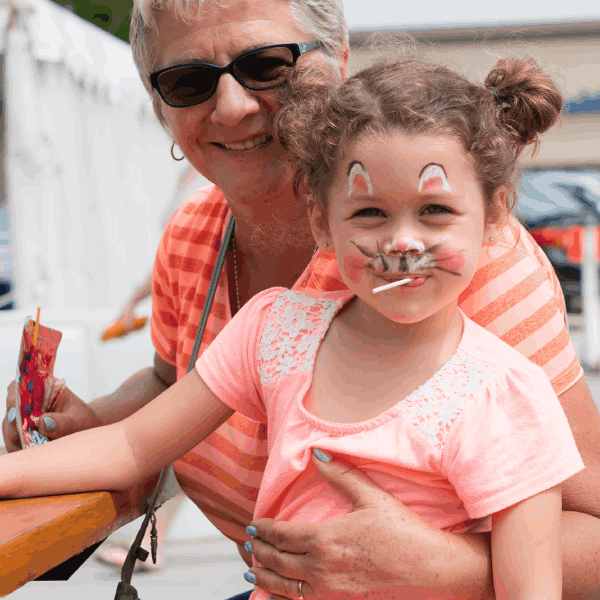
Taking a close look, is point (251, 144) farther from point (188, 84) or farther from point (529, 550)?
point (529, 550)

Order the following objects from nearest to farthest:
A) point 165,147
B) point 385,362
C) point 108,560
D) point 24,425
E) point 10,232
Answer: point 385,362
point 24,425
point 108,560
point 10,232
point 165,147

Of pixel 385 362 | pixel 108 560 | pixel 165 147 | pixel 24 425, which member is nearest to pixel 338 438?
pixel 385 362

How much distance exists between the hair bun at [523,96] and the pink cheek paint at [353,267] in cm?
34

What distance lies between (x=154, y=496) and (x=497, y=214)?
2.69 feet

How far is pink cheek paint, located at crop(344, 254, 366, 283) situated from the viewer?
3.40ft

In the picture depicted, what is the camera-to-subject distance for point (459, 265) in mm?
1010

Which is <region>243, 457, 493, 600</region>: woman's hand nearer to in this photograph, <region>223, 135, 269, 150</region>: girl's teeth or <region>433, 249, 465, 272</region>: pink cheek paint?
<region>433, 249, 465, 272</region>: pink cheek paint

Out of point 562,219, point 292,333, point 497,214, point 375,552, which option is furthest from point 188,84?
point 562,219

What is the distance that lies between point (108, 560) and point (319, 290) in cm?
230

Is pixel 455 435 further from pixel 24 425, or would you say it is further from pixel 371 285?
pixel 24 425

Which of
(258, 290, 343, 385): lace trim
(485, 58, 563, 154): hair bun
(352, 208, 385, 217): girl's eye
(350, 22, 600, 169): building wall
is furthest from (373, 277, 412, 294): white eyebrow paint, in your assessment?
(350, 22, 600, 169): building wall

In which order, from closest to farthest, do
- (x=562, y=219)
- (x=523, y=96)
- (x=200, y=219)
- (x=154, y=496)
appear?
(x=523, y=96) → (x=154, y=496) → (x=200, y=219) → (x=562, y=219)

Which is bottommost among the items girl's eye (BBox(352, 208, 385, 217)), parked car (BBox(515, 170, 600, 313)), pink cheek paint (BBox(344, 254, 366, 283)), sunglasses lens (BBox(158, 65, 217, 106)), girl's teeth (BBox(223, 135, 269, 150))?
parked car (BBox(515, 170, 600, 313))

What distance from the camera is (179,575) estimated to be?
9.91 ft
